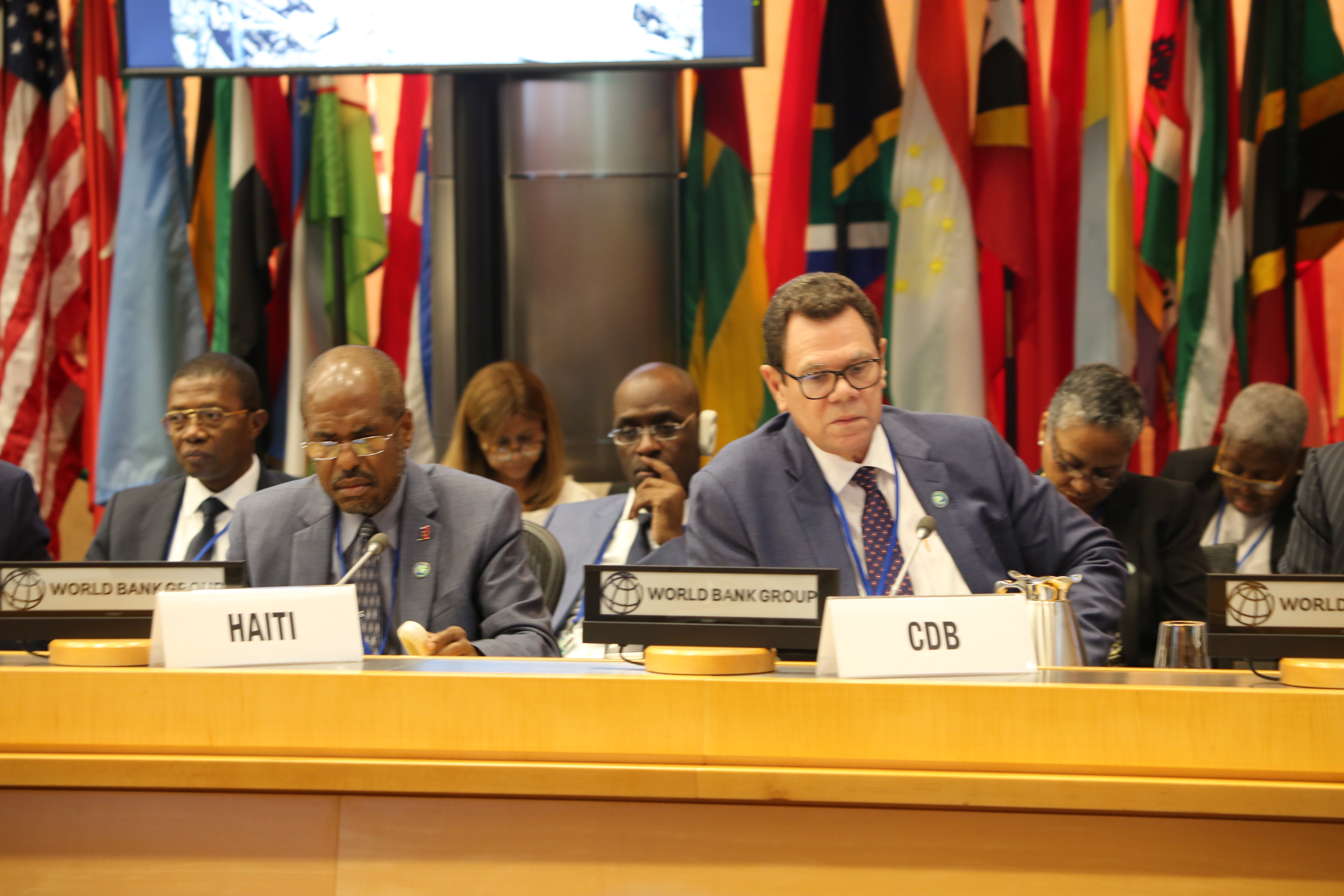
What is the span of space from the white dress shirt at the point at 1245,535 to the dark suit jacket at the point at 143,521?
280cm

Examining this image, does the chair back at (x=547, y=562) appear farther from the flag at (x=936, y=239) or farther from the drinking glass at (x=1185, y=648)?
the drinking glass at (x=1185, y=648)

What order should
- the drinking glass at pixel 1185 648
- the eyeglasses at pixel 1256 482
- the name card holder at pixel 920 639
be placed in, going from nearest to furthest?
the name card holder at pixel 920 639, the drinking glass at pixel 1185 648, the eyeglasses at pixel 1256 482

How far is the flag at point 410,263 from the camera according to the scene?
4348 mm

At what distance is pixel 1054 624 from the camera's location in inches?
65.2

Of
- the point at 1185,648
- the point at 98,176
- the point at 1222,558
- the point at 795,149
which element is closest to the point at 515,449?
the point at 795,149

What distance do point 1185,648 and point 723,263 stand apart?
2738 millimetres

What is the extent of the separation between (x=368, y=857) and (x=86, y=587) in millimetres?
657

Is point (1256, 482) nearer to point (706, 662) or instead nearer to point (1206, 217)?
point (1206, 217)

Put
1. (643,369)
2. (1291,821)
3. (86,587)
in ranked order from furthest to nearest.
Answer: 1. (643,369)
2. (86,587)
3. (1291,821)

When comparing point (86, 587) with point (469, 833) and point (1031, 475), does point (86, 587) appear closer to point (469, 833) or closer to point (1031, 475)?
point (469, 833)

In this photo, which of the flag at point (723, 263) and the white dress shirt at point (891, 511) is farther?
the flag at point (723, 263)

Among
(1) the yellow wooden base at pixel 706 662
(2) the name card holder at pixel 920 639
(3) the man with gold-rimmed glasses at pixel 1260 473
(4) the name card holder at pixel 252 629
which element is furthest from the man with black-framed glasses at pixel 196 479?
(3) the man with gold-rimmed glasses at pixel 1260 473

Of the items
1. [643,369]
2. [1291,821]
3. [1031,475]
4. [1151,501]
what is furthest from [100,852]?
[1151,501]

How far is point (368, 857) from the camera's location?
127 centimetres
